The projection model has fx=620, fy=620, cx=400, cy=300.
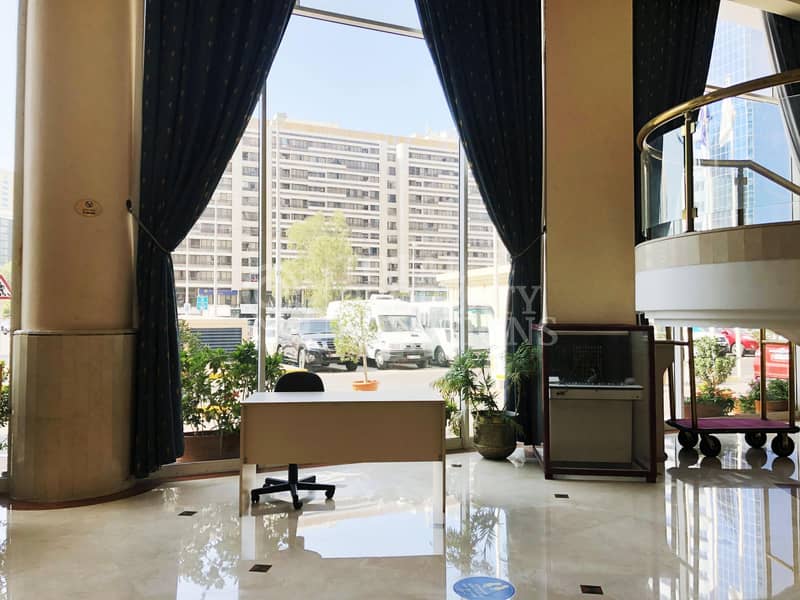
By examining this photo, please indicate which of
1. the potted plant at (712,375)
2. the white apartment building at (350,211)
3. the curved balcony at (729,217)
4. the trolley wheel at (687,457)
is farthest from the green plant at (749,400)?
the curved balcony at (729,217)

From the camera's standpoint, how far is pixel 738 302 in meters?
3.11

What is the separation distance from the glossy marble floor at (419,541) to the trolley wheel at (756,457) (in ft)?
1.24

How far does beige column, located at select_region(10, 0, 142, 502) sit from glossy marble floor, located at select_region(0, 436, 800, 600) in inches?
15.6

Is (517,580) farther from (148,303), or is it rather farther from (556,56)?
(556,56)

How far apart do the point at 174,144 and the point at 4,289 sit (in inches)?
64.3

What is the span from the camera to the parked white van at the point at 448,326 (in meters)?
5.76

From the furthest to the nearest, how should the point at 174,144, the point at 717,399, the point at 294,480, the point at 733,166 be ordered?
the point at 717,399 → the point at 174,144 → the point at 294,480 → the point at 733,166

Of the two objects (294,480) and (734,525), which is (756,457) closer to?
(734,525)

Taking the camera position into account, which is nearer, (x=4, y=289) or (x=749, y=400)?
(x=4, y=289)

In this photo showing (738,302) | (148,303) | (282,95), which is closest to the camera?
(738,302)

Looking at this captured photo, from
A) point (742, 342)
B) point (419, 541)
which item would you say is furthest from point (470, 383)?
point (742, 342)

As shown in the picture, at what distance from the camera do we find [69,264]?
4312mm

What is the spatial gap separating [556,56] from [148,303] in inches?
158

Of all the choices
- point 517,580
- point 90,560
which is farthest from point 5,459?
point 517,580
